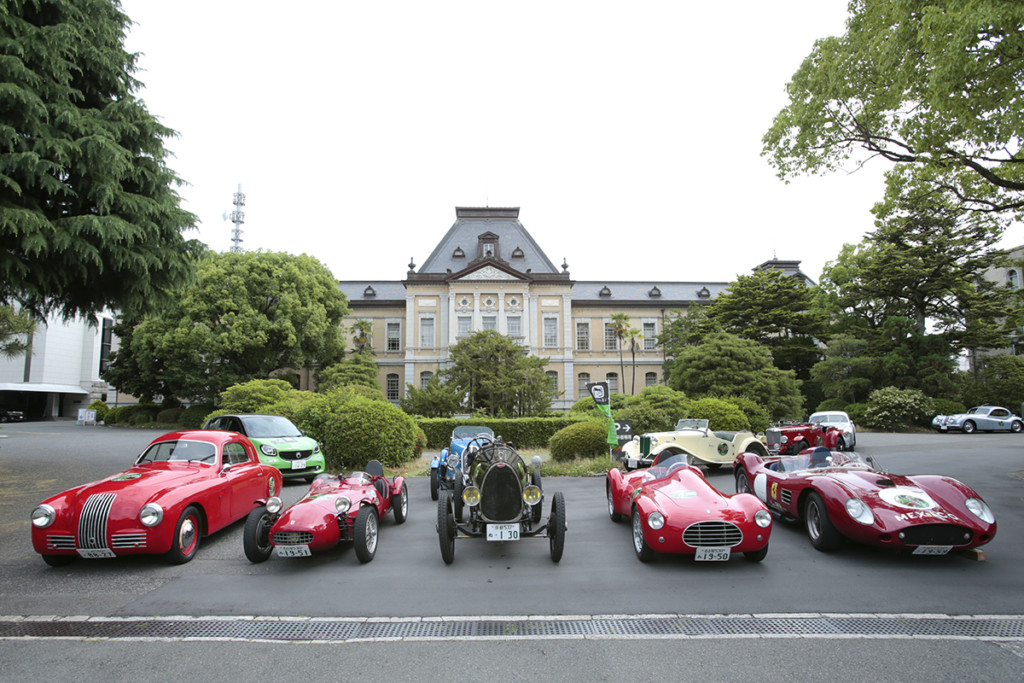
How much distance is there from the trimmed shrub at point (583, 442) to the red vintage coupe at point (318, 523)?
9.38 m

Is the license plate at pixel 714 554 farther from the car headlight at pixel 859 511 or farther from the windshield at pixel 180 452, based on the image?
the windshield at pixel 180 452

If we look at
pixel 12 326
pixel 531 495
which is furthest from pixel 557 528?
pixel 12 326

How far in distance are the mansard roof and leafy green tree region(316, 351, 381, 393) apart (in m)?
9.61

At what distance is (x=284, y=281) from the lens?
35.4 m

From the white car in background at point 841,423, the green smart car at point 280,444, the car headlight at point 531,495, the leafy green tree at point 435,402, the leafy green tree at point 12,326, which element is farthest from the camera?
the leafy green tree at point 435,402

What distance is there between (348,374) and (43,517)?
32.2m

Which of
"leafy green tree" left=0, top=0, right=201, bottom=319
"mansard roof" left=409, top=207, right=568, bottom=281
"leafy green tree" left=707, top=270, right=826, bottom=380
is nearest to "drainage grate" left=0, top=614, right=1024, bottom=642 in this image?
"leafy green tree" left=0, top=0, right=201, bottom=319

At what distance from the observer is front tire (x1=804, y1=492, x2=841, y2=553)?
650 cm

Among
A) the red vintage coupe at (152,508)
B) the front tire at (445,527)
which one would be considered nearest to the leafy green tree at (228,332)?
the red vintage coupe at (152,508)

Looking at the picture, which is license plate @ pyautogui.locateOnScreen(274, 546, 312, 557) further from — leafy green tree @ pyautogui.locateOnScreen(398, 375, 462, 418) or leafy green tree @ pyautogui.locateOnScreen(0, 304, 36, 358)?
leafy green tree @ pyautogui.locateOnScreen(0, 304, 36, 358)

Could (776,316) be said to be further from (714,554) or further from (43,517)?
(43,517)

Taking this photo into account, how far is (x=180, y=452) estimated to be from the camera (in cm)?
764

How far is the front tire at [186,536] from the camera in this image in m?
6.25

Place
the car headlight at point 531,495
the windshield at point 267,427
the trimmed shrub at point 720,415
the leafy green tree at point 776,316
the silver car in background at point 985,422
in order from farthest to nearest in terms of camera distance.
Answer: the leafy green tree at point 776,316 → the silver car in background at point 985,422 → the trimmed shrub at point 720,415 → the windshield at point 267,427 → the car headlight at point 531,495
